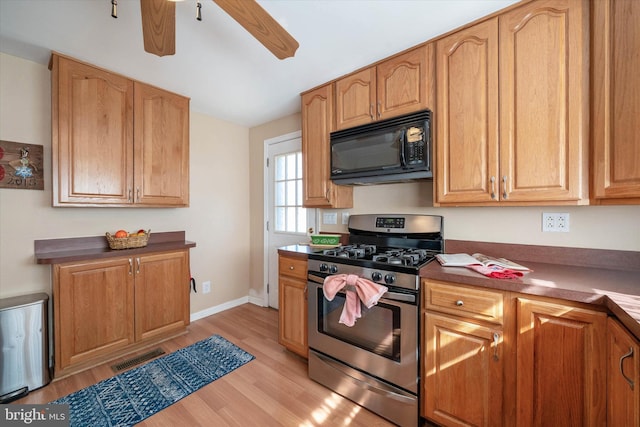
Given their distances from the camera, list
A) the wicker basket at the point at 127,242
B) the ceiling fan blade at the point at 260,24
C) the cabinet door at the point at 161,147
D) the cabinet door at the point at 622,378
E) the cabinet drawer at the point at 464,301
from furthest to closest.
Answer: the cabinet door at the point at 161,147, the wicker basket at the point at 127,242, the cabinet drawer at the point at 464,301, the ceiling fan blade at the point at 260,24, the cabinet door at the point at 622,378

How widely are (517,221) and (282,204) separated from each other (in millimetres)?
2358

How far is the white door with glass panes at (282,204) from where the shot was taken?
9.88 ft

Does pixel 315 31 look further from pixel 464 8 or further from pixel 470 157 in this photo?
pixel 470 157

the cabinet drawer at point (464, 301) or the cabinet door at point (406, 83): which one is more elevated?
the cabinet door at point (406, 83)

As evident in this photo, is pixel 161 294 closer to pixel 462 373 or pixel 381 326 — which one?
pixel 381 326

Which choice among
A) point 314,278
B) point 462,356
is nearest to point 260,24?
point 314,278

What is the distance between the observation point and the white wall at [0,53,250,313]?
6.33 ft

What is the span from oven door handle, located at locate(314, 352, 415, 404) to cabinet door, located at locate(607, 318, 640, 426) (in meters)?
0.84

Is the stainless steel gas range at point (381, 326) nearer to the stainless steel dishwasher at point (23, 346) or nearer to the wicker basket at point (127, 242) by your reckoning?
the wicker basket at point (127, 242)

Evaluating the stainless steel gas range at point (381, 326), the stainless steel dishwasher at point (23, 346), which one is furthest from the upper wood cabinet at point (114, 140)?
the stainless steel gas range at point (381, 326)

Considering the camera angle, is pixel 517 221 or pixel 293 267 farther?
pixel 293 267

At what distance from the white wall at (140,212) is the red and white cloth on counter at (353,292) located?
6.85 feet

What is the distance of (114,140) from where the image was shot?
7.09 feet

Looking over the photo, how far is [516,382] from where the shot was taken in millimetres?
1201
